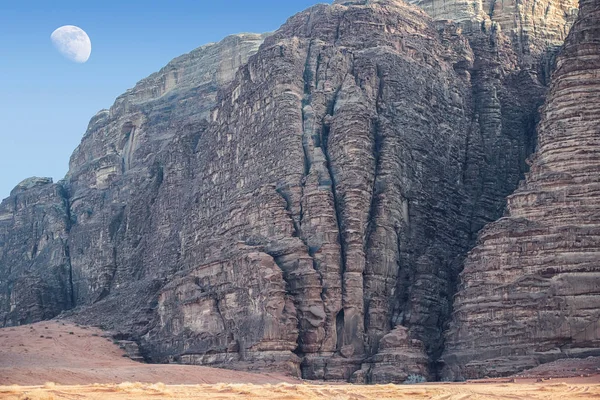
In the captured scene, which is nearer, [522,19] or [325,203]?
[325,203]

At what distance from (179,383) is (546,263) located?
25.3 meters

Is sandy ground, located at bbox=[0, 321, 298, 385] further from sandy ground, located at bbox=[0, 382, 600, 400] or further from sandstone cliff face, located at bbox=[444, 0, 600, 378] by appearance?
sandstone cliff face, located at bbox=[444, 0, 600, 378]

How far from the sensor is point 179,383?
68438 millimetres

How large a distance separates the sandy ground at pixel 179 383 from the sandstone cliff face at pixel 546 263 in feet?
12.3

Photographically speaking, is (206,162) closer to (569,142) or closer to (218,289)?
(218,289)

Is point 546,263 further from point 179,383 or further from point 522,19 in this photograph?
point 522,19

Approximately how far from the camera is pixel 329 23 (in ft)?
338

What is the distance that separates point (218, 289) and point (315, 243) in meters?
8.99

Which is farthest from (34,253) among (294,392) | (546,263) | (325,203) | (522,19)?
(294,392)

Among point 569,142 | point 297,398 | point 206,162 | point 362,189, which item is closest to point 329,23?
point 206,162

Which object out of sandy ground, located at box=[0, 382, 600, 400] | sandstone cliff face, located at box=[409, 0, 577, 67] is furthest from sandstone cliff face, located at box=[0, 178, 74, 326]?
sandy ground, located at box=[0, 382, 600, 400]

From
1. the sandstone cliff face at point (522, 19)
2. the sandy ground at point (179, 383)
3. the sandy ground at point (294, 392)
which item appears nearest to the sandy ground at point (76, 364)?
the sandy ground at point (179, 383)

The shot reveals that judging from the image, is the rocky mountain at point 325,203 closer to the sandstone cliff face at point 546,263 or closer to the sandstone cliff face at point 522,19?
the sandstone cliff face at point 522,19

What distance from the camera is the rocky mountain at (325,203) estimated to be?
78562mm
